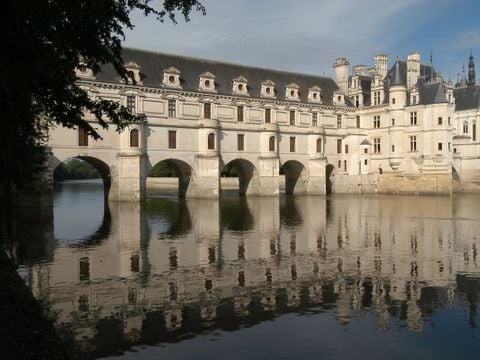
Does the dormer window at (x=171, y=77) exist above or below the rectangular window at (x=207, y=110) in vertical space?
above

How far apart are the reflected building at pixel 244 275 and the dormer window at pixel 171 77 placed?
729 inches

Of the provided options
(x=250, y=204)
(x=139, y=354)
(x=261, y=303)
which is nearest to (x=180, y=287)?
(x=261, y=303)

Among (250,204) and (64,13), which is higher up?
(64,13)

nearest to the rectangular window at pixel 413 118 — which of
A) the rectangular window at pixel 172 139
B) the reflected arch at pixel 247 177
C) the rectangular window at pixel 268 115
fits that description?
the rectangular window at pixel 268 115

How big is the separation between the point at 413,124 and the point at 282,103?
47.5 ft

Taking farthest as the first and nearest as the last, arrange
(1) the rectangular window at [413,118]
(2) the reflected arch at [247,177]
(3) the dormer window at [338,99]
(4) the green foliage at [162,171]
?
1. (4) the green foliage at [162,171]
2. (3) the dormer window at [338,99]
3. (1) the rectangular window at [413,118]
4. (2) the reflected arch at [247,177]

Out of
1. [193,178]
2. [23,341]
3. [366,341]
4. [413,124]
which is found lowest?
[366,341]

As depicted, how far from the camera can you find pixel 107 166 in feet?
125

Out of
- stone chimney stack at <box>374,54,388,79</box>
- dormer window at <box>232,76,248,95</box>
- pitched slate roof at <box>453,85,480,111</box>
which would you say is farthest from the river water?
pitched slate roof at <box>453,85,480,111</box>

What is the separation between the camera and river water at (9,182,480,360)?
8.70m

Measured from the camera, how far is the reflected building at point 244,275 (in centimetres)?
1010

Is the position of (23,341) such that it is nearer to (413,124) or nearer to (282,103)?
(282,103)

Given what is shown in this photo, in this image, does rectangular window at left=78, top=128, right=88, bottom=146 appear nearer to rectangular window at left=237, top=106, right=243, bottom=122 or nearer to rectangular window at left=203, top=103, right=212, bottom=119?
rectangular window at left=203, top=103, right=212, bottom=119

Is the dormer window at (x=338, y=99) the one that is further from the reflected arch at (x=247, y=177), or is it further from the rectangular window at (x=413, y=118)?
the reflected arch at (x=247, y=177)
